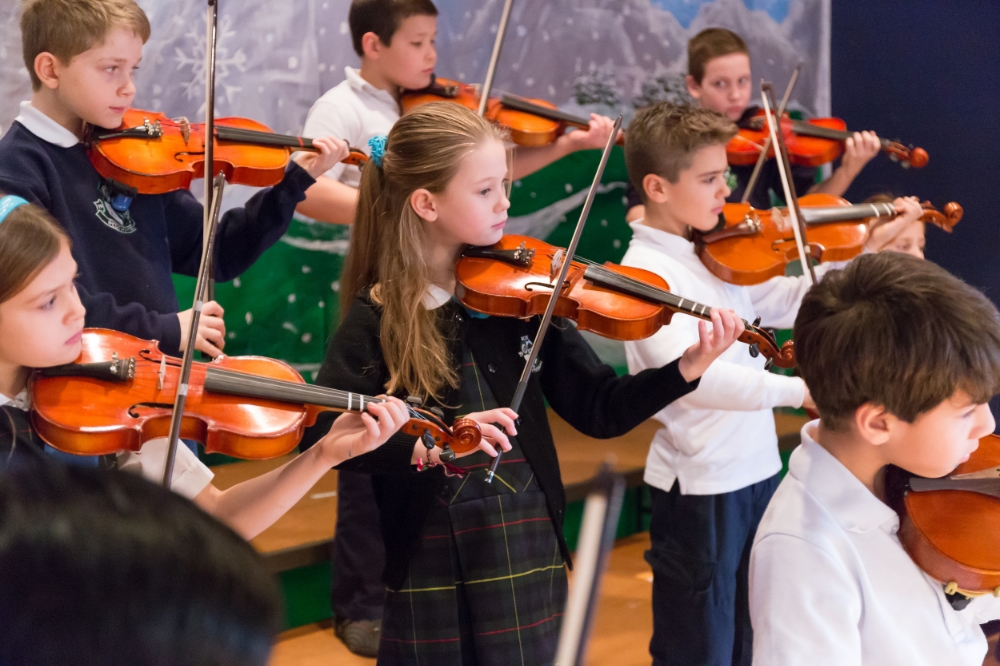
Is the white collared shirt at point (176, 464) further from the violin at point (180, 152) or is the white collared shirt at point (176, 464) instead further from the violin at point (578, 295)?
the violin at point (180, 152)

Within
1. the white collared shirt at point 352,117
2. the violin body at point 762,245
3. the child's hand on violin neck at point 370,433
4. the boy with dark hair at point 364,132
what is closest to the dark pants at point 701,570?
the violin body at point 762,245

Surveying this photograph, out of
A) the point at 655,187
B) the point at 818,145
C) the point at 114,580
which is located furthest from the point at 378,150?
the point at 818,145

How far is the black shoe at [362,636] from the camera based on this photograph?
2.51 metres

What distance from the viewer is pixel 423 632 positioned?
1569mm

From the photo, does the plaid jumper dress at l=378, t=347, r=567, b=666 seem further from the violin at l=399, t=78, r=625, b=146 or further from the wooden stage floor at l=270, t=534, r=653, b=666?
the violin at l=399, t=78, r=625, b=146

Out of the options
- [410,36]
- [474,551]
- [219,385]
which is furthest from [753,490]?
[410,36]

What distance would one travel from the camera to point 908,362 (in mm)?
1241

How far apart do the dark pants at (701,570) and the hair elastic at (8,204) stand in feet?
4.69

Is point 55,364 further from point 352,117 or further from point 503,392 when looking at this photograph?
point 352,117

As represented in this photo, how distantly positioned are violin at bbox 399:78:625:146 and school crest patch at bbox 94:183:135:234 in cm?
102

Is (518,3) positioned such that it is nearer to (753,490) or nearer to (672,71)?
(672,71)

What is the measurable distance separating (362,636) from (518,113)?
1476 mm

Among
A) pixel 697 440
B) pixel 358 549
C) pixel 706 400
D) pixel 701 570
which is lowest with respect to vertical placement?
pixel 358 549

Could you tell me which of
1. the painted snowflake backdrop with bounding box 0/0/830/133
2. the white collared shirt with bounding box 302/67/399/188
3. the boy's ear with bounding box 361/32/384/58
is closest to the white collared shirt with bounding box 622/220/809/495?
the white collared shirt with bounding box 302/67/399/188
